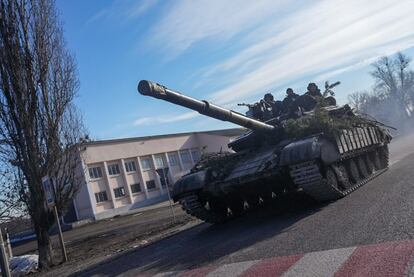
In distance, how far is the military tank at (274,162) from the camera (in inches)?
389

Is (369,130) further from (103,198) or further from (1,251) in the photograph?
(103,198)

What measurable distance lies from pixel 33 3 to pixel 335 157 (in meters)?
9.60

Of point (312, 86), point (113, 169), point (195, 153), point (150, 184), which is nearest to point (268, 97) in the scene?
point (312, 86)

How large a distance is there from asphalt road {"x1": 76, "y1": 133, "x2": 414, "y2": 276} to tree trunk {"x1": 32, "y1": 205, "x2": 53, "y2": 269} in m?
3.47

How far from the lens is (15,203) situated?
13312 mm

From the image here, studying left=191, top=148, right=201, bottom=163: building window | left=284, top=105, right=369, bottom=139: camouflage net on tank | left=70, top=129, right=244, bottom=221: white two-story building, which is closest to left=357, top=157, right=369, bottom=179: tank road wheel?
left=284, top=105, right=369, bottom=139: camouflage net on tank

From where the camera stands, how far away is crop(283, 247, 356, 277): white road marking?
17.8 feet

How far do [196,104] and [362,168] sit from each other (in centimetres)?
579

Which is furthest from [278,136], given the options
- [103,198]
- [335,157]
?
[103,198]

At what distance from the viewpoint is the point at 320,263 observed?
575cm

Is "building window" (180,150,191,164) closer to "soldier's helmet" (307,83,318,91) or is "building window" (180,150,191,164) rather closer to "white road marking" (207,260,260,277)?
"soldier's helmet" (307,83,318,91)

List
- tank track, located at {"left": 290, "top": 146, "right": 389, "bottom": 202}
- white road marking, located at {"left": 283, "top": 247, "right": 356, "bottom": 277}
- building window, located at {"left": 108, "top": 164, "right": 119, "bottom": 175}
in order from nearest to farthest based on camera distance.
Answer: white road marking, located at {"left": 283, "top": 247, "right": 356, "bottom": 277}, tank track, located at {"left": 290, "top": 146, "right": 389, "bottom": 202}, building window, located at {"left": 108, "top": 164, "right": 119, "bottom": 175}

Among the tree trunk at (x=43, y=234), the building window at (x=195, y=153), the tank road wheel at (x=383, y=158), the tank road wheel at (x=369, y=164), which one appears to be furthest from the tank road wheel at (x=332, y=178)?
the building window at (x=195, y=153)

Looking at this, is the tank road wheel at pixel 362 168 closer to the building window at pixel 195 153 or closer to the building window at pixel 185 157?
the building window at pixel 185 157
